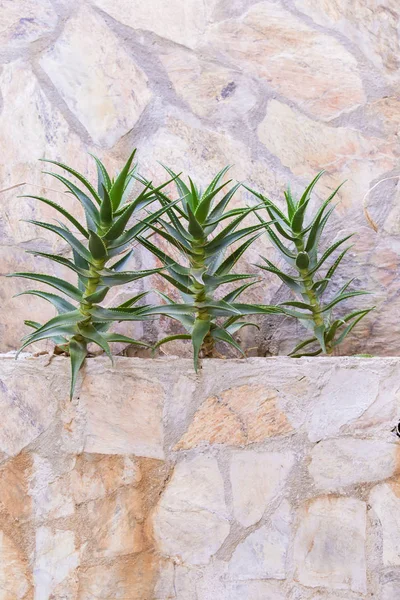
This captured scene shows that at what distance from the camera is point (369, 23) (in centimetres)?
204

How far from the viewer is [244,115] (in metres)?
2.04

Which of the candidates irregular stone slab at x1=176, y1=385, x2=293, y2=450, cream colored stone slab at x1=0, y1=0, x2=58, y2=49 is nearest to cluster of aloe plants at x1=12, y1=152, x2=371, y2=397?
Answer: irregular stone slab at x1=176, y1=385, x2=293, y2=450

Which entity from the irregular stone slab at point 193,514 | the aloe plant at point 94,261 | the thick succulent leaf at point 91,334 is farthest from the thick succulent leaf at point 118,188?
the irregular stone slab at point 193,514

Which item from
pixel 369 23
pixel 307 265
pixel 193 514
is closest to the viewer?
pixel 193 514

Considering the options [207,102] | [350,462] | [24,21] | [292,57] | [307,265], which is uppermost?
[24,21]

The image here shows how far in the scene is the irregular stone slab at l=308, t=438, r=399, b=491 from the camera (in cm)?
140

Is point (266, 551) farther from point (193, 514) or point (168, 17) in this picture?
point (168, 17)

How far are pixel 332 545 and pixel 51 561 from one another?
582 millimetres

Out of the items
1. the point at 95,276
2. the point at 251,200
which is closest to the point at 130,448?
the point at 95,276

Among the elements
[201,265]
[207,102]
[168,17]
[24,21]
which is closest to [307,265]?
[201,265]

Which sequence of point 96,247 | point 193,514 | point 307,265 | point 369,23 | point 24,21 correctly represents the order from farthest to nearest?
point 24,21 < point 369,23 < point 307,265 < point 193,514 < point 96,247

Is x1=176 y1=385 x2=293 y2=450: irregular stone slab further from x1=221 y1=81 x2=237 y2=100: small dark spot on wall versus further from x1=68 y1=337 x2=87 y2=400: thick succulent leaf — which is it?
x1=221 y1=81 x2=237 y2=100: small dark spot on wall

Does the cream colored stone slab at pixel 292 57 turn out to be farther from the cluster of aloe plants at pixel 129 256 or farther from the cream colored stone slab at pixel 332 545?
the cream colored stone slab at pixel 332 545

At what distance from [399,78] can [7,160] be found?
1.18m
